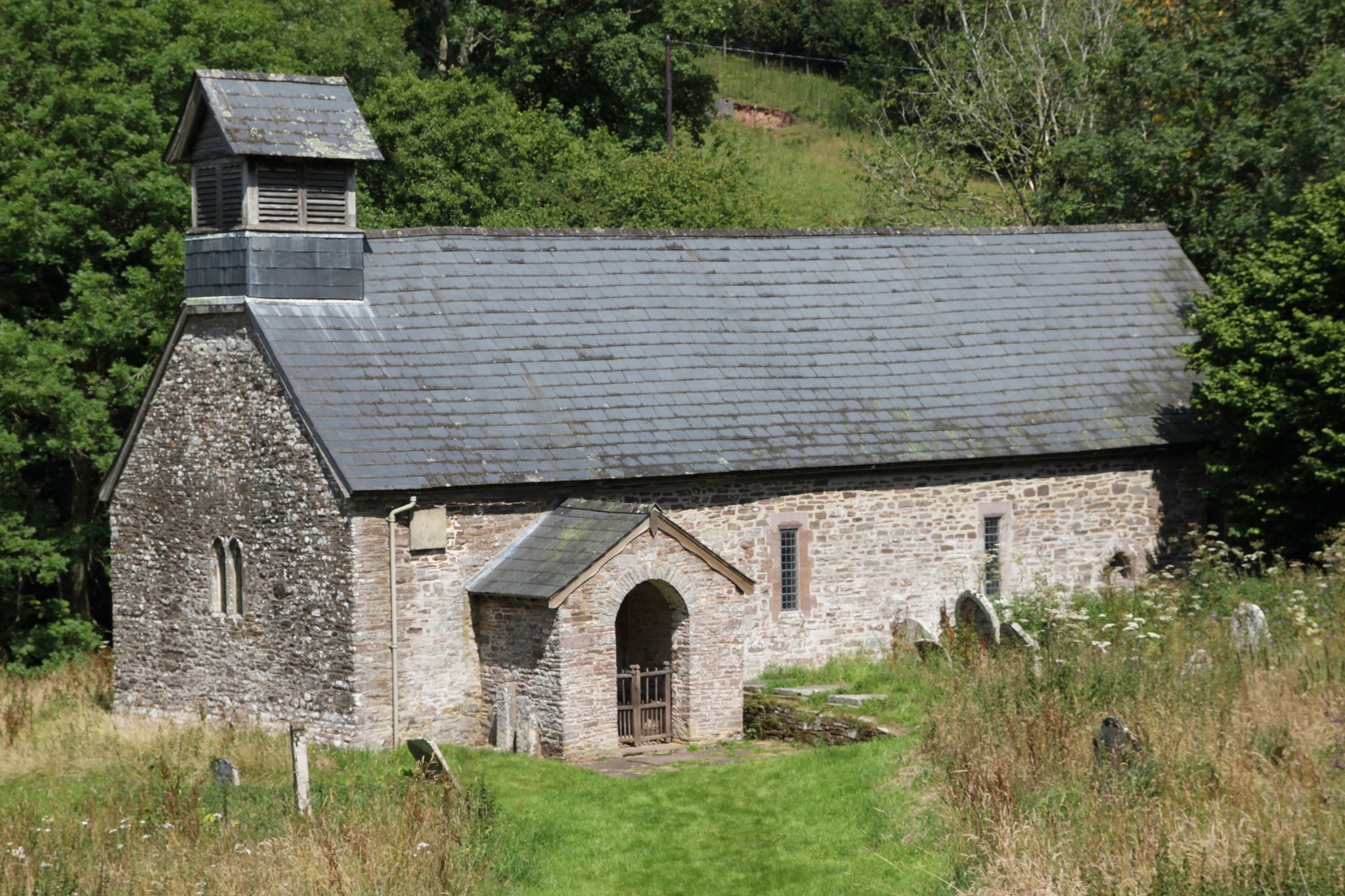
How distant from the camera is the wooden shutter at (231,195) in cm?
2302

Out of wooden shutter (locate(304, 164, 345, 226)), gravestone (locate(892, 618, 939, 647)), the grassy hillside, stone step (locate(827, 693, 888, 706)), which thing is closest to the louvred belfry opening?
wooden shutter (locate(304, 164, 345, 226))

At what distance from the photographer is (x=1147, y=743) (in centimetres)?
1491

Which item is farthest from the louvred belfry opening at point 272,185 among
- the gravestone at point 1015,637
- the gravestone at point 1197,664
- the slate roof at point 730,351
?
the gravestone at point 1197,664

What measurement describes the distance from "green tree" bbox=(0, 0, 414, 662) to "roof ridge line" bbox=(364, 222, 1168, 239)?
5108mm

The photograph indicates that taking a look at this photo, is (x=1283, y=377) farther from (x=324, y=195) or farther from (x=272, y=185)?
(x=272, y=185)

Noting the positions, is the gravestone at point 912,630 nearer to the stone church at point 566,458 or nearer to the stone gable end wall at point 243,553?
the stone church at point 566,458

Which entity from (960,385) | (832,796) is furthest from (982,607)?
(832,796)

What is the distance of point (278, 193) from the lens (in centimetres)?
2317

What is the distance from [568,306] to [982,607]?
24.1 ft

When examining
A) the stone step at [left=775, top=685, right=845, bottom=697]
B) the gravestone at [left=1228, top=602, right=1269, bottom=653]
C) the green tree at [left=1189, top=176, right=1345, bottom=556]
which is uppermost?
the green tree at [left=1189, top=176, right=1345, bottom=556]

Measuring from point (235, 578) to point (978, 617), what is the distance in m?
10.2

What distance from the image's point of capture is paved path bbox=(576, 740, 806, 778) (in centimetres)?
1988

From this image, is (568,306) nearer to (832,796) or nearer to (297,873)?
(832,796)

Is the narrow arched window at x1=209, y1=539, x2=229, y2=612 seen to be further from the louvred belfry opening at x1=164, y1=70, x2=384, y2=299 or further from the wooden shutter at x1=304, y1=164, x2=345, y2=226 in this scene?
the wooden shutter at x1=304, y1=164, x2=345, y2=226
